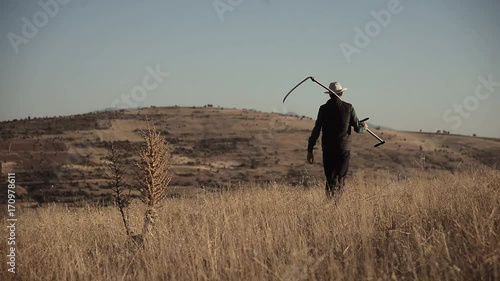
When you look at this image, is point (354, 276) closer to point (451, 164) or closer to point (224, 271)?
point (224, 271)

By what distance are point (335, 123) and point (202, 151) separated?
33036 mm

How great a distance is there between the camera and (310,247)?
4027 millimetres

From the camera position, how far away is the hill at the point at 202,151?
25.2 metres

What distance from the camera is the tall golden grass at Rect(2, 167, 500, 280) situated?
3.30m

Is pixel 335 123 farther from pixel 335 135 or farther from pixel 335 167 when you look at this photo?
pixel 335 167

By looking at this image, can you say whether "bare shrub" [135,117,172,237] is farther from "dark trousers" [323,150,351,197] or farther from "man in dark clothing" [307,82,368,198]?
"dark trousers" [323,150,351,197]

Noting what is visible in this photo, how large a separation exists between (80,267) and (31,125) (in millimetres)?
49099

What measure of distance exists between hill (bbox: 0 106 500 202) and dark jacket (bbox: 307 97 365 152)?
12.5 m

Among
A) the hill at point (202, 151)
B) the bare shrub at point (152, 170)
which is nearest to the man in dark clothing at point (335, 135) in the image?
the bare shrub at point (152, 170)

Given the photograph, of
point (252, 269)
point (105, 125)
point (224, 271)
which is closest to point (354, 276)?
point (252, 269)

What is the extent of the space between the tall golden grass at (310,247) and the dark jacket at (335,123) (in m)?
0.86

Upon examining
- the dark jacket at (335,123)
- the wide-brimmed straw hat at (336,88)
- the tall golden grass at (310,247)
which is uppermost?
the wide-brimmed straw hat at (336,88)

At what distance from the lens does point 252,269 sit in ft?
11.5

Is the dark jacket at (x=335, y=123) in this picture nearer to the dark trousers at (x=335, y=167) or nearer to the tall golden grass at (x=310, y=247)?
the dark trousers at (x=335, y=167)
